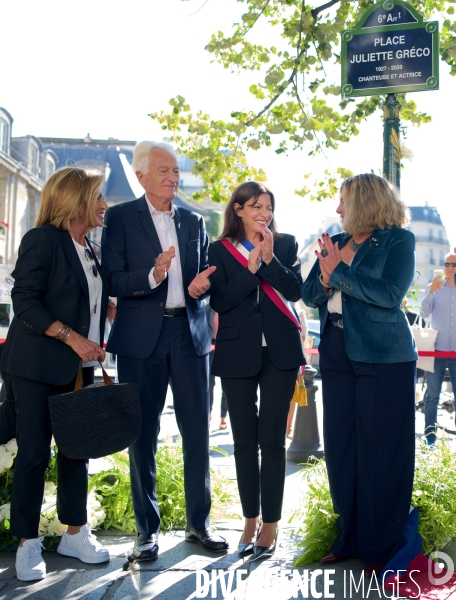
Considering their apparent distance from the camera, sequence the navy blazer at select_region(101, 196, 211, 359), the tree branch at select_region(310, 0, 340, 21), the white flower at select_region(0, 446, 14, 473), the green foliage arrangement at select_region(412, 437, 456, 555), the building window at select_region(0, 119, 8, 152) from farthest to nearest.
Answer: the building window at select_region(0, 119, 8, 152) < the tree branch at select_region(310, 0, 340, 21) < the white flower at select_region(0, 446, 14, 473) < the navy blazer at select_region(101, 196, 211, 359) < the green foliage arrangement at select_region(412, 437, 456, 555)

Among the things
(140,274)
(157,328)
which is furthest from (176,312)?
(140,274)

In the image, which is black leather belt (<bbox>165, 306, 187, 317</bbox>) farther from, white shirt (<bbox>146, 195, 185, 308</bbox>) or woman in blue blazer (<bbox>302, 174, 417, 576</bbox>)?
woman in blue blazer (<bbox>302, 174, 417, 576</bbox>)

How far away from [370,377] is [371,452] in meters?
0.41

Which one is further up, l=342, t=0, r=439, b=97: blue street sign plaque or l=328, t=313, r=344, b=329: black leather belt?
l=342, t=0, r=439, b=97: blue street sign plaque

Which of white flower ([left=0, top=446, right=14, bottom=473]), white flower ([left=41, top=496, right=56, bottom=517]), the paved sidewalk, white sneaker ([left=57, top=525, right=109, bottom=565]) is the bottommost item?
the paved sidewalk

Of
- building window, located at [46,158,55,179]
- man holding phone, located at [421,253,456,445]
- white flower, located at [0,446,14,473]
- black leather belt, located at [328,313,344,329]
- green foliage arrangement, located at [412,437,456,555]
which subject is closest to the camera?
green foliage arrangement, located at [412,437,456,555]

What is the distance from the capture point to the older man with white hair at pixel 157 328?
4129mm

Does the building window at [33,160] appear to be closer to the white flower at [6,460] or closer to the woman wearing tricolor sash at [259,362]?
the white flower at [6,460]

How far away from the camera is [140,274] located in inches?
160

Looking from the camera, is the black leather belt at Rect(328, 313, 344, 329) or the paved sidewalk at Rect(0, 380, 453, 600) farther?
Answer: the black leather belt at Rect(328, 313, 344, 329)

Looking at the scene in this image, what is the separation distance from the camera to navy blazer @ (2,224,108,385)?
12.7ft

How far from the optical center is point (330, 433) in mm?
4004

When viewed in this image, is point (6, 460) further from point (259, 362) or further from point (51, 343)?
point (259, 362)

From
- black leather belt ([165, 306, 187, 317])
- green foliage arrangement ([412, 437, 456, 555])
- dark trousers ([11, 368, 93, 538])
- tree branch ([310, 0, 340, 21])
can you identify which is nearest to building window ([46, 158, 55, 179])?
tree branch ([310, 0, 340, 21])
